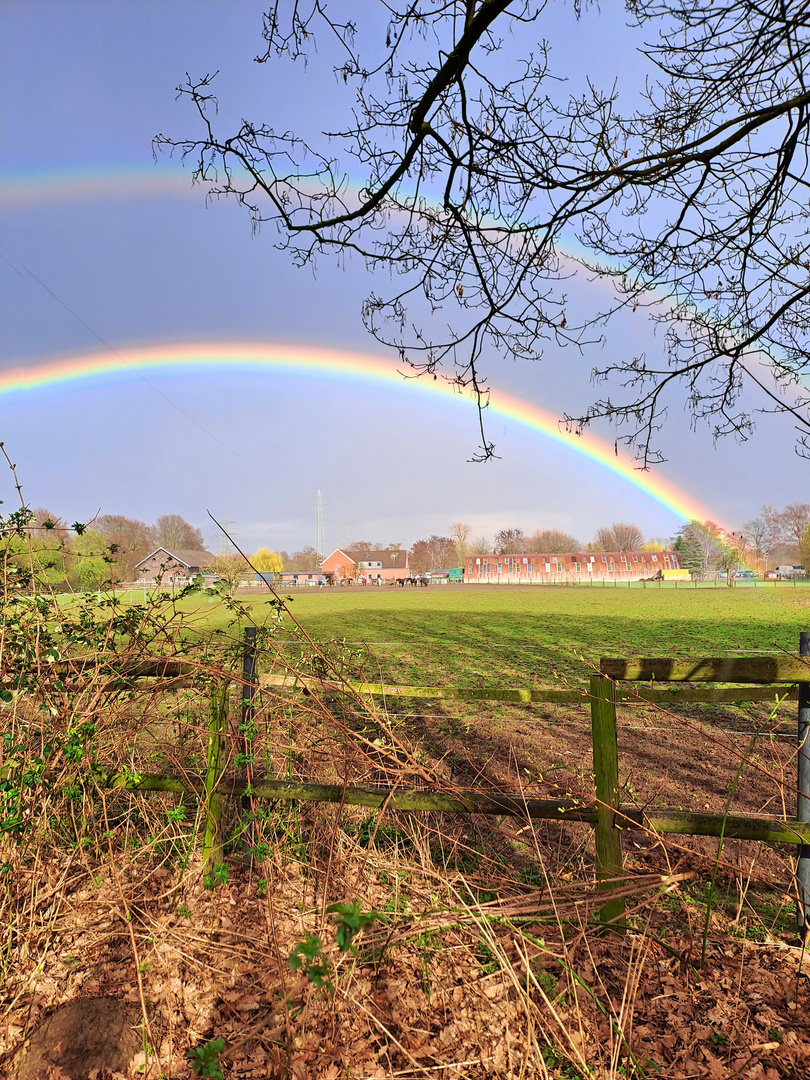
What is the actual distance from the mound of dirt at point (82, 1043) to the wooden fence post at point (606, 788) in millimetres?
1914

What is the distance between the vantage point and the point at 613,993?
233 centimetres

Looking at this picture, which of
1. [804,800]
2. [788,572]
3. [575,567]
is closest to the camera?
[804,800]

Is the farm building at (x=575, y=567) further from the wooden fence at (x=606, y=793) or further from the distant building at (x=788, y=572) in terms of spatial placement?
the wooden fence at (x=606, y=793)

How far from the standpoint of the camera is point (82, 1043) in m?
2.17

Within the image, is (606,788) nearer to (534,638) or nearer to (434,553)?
(534,638)

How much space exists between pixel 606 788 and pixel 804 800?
96 cm

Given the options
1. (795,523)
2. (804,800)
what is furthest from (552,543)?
(804,800)

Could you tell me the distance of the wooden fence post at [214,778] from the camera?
10.2 ft

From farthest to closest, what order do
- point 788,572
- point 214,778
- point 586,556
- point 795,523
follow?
point 586,556, point 788,572, point 795,523, point 214,778

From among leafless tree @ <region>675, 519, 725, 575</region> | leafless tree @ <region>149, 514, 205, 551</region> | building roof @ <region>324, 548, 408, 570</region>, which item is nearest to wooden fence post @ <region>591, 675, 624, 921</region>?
leafless tree @ <region>149, 514, 205, 551</region>

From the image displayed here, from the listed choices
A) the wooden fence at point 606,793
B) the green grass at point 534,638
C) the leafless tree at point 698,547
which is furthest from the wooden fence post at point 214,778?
the leafless tree at point 698,547

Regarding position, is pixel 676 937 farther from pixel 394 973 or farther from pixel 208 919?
pixel 208 919

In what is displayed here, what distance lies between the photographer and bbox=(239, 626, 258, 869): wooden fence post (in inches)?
125

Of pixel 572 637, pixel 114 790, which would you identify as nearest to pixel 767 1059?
pixel 114 790
